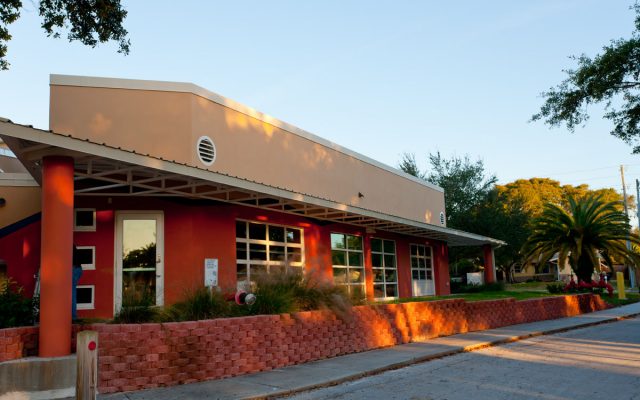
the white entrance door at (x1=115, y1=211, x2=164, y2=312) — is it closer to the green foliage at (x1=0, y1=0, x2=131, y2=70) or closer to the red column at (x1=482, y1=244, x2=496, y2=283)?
the green foliage at (x1=0, y1=0, x2=131, y2=70)

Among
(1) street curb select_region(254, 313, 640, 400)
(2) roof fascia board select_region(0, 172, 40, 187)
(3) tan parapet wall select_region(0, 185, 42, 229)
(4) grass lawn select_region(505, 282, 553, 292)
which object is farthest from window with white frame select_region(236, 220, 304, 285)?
(4) grass lawn select_region(505, 282, 553, 292)

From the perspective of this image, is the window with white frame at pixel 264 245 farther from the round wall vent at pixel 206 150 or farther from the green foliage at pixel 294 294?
the green foliage at pixel 294 294

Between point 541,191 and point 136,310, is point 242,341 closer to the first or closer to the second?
point 136,310

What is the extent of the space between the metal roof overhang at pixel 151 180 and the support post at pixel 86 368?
330cm

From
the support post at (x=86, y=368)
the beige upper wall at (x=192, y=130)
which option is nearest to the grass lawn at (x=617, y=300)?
the beige upper wall at (x=192, y=130)

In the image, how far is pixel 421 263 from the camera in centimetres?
2661

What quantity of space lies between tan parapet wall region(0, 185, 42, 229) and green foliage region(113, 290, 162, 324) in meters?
6.02

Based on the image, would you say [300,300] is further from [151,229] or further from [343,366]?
[151,229]

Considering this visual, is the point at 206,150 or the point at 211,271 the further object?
the point at 206,150

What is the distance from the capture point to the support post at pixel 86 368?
5859 mm

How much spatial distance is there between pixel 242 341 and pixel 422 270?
1829 cm

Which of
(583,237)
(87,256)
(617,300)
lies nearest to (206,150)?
(87,256)

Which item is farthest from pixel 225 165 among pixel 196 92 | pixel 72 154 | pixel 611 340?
pixel 611 340

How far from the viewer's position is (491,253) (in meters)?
32.8
